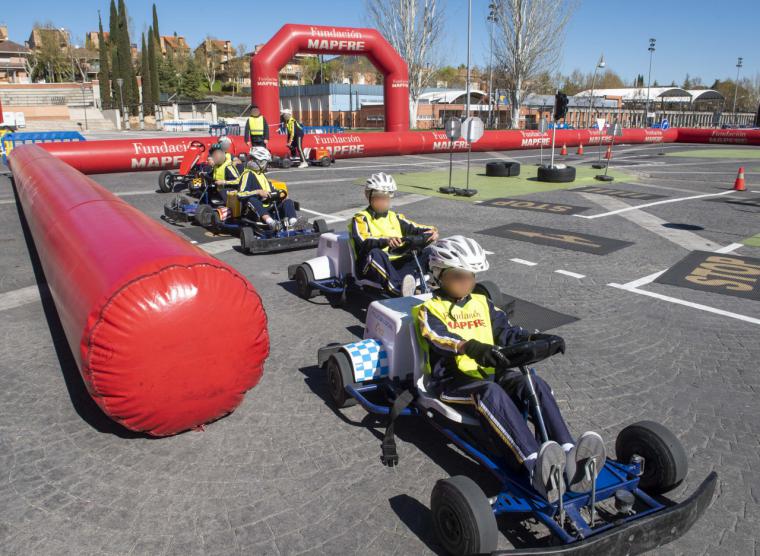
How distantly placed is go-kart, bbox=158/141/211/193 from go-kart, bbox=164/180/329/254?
74.9 inches

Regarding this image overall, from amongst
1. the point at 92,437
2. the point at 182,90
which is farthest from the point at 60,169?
the point at 182,90

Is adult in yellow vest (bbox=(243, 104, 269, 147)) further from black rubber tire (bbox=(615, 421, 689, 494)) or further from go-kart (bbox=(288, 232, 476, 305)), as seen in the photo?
black rubber tire (bbox=(615, 421, 689, 494))

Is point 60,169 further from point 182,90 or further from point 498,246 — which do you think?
point 182,90

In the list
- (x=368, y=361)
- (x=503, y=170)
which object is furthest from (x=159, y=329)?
(x=503, y=170)

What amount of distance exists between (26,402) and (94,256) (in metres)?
1.54

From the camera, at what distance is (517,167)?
19828mm

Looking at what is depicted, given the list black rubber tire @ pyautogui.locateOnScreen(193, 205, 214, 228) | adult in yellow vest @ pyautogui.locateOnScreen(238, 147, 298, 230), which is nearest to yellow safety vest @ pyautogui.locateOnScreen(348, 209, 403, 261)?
adult in yellow vest @ pyautogui.locateOnScreen(238, 147, 298, 230)

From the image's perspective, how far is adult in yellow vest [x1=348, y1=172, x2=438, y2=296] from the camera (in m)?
6.49

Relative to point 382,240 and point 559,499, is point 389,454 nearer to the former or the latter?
point 559,499

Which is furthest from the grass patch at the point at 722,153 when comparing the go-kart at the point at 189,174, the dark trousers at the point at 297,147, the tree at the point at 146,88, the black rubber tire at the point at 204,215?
the tree at the point at 146,88

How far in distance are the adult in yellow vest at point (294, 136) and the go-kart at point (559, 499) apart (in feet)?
59.1

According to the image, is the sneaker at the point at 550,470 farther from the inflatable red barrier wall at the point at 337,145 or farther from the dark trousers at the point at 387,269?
the inflatable red barrier wall at the point at 337,145

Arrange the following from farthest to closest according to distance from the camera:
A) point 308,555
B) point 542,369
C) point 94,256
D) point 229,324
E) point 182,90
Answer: point 182,90 < point 542,369 < point 94,256 < point 229,324 < point 308,555

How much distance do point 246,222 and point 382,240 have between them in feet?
15.2
